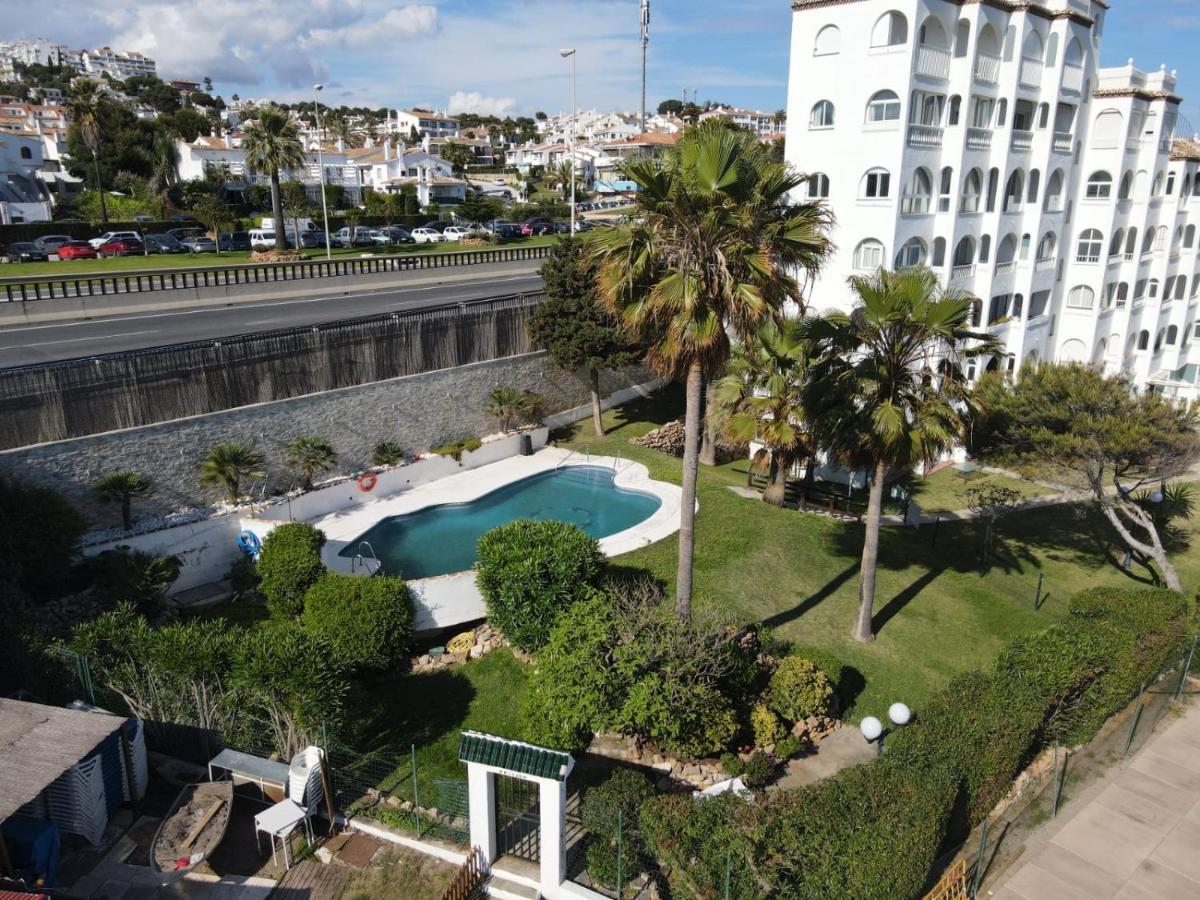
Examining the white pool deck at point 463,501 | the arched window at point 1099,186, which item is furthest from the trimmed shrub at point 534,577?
the arched window at point 1099,186

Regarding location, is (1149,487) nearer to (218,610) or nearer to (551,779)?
(551,779)

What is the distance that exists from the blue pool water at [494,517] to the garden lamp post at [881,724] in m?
10.0

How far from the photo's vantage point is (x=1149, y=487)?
2755 cm

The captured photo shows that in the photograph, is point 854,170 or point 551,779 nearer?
point 551,779

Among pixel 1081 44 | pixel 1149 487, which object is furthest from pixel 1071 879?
pixel 1081 44

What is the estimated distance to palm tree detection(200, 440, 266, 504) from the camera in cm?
2266

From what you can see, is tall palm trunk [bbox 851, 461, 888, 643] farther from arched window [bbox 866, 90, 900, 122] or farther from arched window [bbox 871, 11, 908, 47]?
arched window [bbox 871, 11, 908, 47]

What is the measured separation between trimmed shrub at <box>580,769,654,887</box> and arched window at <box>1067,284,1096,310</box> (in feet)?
118

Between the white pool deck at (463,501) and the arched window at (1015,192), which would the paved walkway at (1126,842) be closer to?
the white pool deck at (463,501)

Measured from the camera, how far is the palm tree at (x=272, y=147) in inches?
1912

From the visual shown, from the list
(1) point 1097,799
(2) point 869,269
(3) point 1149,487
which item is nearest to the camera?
(1) point 1097,799

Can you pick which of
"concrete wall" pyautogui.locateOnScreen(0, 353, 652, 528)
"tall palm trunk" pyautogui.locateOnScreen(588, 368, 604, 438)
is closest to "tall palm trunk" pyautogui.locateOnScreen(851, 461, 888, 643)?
"tall palm trunk" pyautogui.locateOnScreen(588, 368, 604, 438)

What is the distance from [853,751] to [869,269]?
19.2m

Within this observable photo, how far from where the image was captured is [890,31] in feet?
90.5
